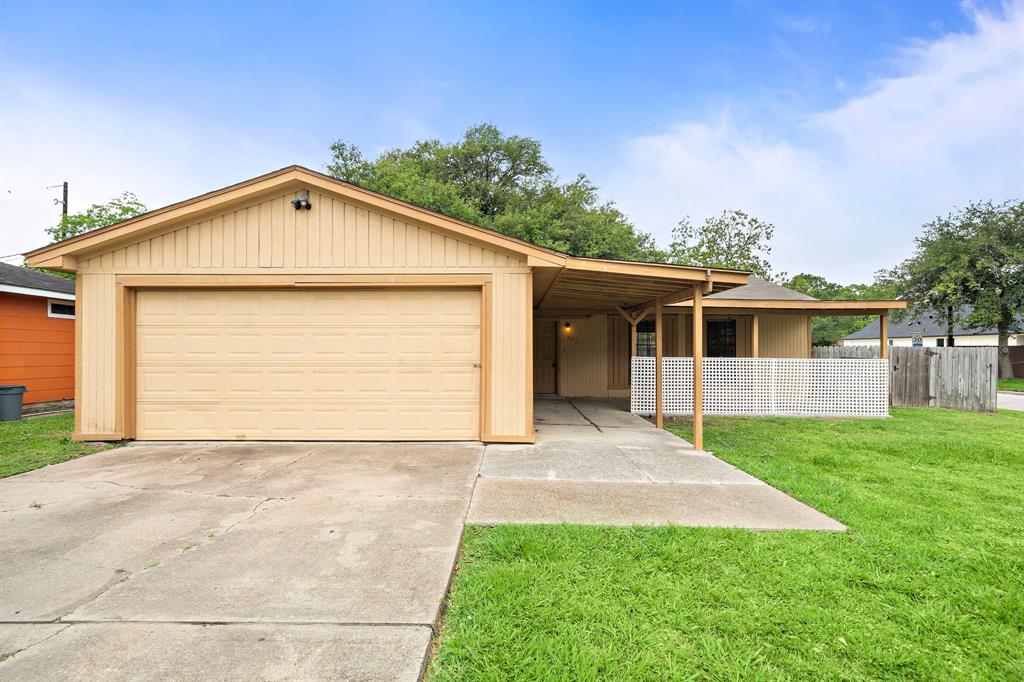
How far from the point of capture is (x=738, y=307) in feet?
30.0

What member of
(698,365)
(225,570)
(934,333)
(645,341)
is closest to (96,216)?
(645,341)

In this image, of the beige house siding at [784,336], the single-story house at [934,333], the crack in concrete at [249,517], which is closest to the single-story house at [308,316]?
the crack in concrete at [249,517]

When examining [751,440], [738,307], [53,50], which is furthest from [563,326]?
[53,50]

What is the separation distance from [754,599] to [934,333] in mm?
36962

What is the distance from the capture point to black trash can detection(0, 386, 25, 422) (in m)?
7.41

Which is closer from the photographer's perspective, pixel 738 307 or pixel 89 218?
pixel 738 307

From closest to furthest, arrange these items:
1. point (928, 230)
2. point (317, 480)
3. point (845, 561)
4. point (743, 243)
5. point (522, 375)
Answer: point (845, 561), point (317, 480), point (522, 375), point (928, 230), point (743, 243)

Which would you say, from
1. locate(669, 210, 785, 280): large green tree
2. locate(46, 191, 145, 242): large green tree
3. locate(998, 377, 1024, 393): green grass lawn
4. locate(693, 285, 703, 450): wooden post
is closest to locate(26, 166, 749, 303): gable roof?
locate(693, 285, 703, 450): wooden post

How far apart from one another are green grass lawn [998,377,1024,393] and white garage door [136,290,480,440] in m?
21.9

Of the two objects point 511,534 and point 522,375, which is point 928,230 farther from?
point 511,534

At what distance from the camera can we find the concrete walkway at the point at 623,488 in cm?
319

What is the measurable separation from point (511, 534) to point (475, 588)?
63cm

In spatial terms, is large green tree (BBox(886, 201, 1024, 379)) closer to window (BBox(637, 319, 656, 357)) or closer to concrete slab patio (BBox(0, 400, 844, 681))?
window (BBox(637, 319, 656, 357))

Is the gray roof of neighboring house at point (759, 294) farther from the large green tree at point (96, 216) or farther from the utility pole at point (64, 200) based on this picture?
the utility pole at point (64, 200)
